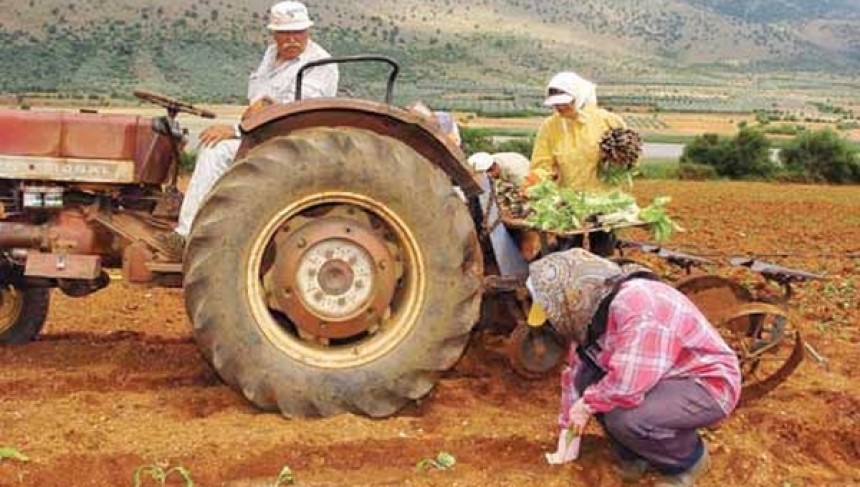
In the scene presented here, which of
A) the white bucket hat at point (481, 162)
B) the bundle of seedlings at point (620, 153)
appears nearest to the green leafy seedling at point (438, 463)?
the white bucket hat at point (481, 162)

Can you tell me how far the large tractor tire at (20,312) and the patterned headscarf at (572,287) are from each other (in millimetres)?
3461

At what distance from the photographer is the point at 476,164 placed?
7.35 metres

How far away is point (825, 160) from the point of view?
25328mm

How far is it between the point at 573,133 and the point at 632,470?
2484 millimetres

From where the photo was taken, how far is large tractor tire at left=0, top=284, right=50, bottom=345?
7484 millimetres

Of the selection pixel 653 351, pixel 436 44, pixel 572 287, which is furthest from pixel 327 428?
pixel 436 44

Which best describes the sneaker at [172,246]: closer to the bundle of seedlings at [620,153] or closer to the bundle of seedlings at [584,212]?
the bundle of seedlings at [584,212]

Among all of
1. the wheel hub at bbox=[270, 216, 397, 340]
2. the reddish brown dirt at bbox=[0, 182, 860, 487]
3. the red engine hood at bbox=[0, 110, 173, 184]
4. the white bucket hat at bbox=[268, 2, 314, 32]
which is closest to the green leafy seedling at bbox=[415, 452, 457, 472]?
the reddish brown dirt at bbox=[0, 182, 860, 487]

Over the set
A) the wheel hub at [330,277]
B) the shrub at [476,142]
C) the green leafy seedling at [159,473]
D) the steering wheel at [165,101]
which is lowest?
the shrub at [476,142]

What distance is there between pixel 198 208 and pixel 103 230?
0.83 meters

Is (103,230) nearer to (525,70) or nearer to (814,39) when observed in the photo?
(525,70)

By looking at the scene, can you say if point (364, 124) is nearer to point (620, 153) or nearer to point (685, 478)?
point (620, 153)

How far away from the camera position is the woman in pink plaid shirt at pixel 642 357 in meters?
5.20

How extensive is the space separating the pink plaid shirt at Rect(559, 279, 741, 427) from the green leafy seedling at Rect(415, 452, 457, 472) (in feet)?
2.27
